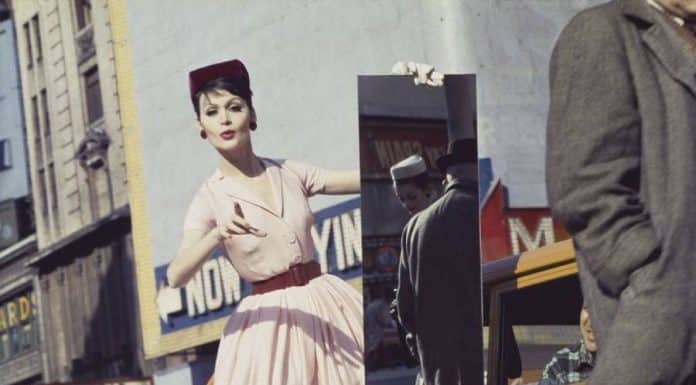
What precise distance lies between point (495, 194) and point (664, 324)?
497 cm

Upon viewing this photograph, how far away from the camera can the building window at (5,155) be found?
8.34m

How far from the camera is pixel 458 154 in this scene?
4492 mm

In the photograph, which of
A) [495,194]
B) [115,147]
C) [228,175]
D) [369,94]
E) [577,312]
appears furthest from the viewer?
[495,194]

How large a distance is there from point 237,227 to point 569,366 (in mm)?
1502

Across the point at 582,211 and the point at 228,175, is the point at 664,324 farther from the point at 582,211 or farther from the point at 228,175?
the point at 228,175

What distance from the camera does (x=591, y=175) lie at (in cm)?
270

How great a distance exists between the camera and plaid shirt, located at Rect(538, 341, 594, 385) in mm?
3875

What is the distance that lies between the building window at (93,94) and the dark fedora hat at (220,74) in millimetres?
2001

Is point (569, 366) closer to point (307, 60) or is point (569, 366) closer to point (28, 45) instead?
point (307, 60)

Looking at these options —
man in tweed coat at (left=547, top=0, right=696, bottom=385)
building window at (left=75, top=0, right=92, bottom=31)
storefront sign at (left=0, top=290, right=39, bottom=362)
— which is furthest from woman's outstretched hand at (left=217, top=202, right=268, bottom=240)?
storefront sign at (left=0, top=290, right=39, bottom=362)

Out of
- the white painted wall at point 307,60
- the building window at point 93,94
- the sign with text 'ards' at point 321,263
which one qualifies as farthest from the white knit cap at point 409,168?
the building window at point 93,94

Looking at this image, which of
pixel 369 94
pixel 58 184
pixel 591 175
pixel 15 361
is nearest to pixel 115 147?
pixel 58 184

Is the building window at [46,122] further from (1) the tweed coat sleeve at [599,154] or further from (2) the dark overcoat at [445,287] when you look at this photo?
(1) the tweed coat sleeve at [599,154]

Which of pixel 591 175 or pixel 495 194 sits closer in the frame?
pixel 591 175
